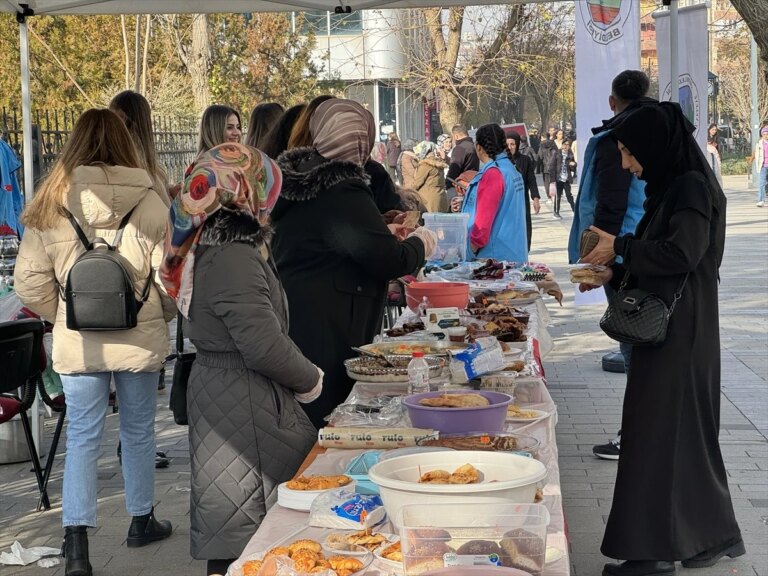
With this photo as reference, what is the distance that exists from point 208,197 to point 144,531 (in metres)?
2.59

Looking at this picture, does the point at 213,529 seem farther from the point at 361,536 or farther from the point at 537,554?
the point at 537,554

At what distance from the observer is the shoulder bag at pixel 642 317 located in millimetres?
4328

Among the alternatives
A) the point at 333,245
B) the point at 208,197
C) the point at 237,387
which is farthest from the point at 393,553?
the point at 333,245

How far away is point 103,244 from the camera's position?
16.0ft

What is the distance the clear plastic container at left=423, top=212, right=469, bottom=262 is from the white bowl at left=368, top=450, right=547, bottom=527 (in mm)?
5206

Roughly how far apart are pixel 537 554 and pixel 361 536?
1.71 ft

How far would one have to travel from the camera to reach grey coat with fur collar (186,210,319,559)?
3430 millimetres

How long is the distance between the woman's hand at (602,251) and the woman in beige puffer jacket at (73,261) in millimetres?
1912

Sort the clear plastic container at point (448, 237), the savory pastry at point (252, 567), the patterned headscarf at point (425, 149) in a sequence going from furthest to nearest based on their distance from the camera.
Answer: the patterned headscarf at point (425, 149) < the clear plastic container at point (448, 237) < the savory pastry at point (252, 567)

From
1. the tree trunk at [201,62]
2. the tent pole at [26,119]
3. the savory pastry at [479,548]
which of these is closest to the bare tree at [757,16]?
the tent pole at [26,119]

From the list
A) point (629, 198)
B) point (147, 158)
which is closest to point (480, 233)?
point (629, 198)

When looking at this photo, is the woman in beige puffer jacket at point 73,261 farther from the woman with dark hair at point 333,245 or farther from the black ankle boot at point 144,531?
the woman with dark hair at point 333,245

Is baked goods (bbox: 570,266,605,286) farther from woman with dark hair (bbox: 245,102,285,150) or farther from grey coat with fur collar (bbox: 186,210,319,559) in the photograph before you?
woman with dark hair (bbox: 245,102,285,150)

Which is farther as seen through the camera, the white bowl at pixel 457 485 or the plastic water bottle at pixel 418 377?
the plastic water bottle at pixel 418 377
